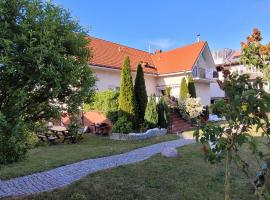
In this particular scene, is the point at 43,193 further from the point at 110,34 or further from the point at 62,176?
the point at 110,34

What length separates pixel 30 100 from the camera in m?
4.68

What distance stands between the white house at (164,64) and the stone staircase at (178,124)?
608 centimetres

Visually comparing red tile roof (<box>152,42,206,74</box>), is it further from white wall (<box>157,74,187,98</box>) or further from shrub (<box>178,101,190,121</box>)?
shrub (<box>178,101,190,121</box>)

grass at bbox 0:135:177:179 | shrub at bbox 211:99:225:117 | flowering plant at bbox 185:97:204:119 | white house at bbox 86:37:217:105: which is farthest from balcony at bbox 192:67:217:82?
shrub at bbox 211:99:225:117

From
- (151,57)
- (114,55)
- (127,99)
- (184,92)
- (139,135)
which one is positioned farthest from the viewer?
(151,57)

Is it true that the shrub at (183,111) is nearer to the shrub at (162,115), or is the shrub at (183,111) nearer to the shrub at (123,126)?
the shrub at (162,115)

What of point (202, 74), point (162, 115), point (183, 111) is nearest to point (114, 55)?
point (183, 111)

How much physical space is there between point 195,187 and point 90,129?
13440mm

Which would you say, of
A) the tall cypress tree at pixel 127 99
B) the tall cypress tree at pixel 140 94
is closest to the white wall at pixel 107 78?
the tall cypress tree at pixel 140 94

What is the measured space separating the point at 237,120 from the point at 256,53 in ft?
11.3

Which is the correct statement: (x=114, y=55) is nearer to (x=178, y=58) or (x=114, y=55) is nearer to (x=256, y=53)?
(x=178, y=58)

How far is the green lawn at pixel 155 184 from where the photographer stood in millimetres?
6285

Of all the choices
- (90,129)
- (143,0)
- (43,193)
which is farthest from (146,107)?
(43,193)

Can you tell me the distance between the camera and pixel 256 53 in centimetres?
606
